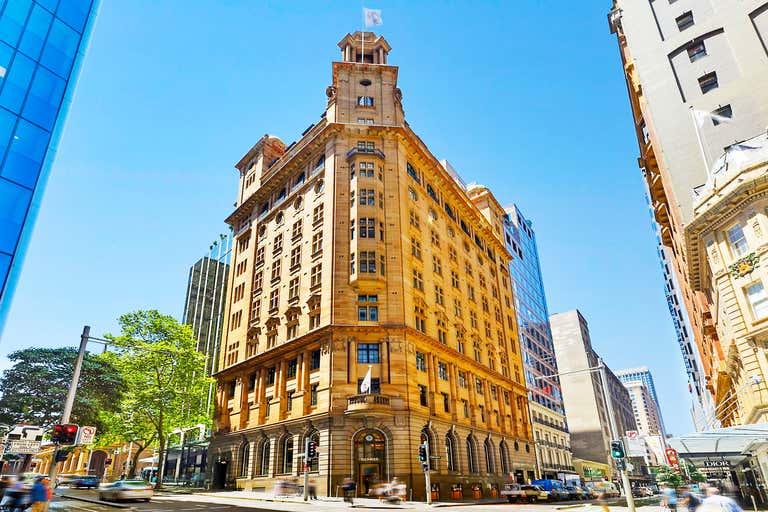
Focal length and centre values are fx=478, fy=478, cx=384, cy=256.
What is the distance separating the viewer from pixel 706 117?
38406 millimetres

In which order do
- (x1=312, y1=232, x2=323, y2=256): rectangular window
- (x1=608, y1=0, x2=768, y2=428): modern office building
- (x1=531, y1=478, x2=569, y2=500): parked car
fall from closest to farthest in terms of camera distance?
(x1=608, y1=0, x2=768, y2=428): modern office building, (x1=531, y1=478, x2=569, y2=500): parked car, (x1=312, y1=232, x2=323, y2=256): rectangular window

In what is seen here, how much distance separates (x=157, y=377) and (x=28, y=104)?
28.2 meters

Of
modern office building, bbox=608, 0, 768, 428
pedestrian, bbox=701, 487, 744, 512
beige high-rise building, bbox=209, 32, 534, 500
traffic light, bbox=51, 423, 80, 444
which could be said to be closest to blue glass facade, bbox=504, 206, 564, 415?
beige high-rise building, bbox=209, 32, 534, 500

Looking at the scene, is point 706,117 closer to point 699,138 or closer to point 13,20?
point 699,138

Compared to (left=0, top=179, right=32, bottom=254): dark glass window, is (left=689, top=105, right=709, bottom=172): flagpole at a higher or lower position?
higher

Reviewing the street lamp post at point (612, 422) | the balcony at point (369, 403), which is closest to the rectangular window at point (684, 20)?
the street lamp post at point (612, 422)

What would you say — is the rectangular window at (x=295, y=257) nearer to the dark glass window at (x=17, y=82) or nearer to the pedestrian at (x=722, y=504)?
the dark glass window at (x=17, y=82)

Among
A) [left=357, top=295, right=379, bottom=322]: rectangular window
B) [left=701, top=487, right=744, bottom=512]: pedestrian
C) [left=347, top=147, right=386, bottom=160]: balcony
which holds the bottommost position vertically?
[left=701, top=487, right=744, bottom=512]: pedestrian

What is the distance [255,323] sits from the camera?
54.1 m

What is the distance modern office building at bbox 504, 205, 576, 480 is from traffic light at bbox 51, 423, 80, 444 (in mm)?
64879

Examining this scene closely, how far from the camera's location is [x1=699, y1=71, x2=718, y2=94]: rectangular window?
40.1 m

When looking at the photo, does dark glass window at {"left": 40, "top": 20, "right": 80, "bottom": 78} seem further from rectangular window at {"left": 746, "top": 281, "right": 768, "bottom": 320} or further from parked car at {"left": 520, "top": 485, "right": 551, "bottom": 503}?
parked car at {"left": 520, "top": 485, "right": 551, "bottom": 503}

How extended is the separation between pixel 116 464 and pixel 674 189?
111058 mm

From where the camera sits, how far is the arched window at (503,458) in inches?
2217
